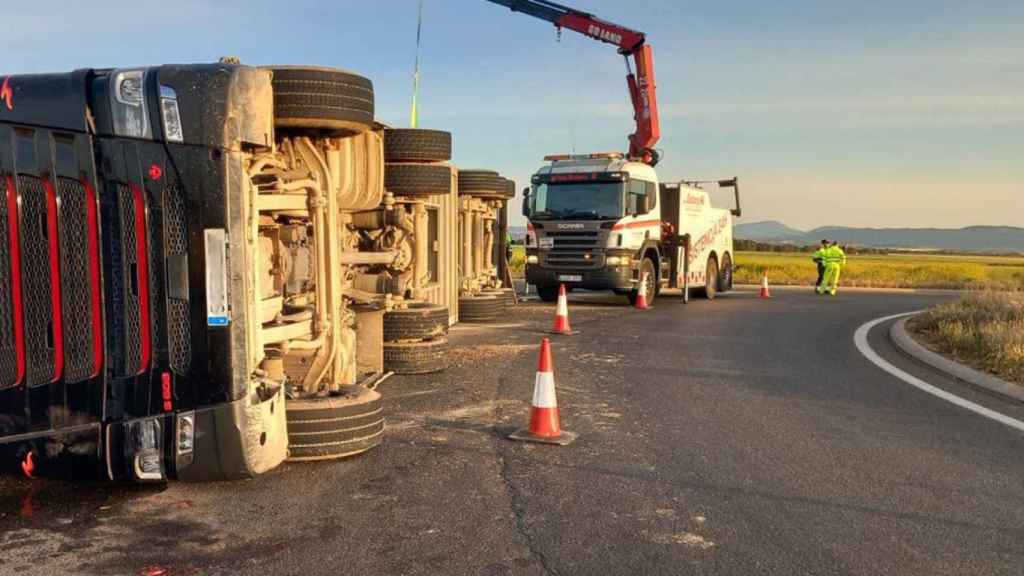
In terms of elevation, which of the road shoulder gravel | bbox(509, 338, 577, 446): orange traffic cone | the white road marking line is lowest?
the white road marking line

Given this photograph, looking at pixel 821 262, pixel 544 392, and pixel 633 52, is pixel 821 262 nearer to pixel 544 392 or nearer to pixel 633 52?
pixel 633 52

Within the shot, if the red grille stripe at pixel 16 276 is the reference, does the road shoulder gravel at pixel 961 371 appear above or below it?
below

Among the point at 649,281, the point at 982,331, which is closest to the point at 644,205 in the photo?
the point at 649,281

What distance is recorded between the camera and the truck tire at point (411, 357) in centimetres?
830

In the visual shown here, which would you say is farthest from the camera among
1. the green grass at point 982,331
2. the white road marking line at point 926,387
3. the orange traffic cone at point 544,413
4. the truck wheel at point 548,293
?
the truck wheel at point 548,293

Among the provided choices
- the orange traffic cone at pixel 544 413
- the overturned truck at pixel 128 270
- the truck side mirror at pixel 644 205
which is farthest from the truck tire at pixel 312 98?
the truck side mirror at pixel 644 205

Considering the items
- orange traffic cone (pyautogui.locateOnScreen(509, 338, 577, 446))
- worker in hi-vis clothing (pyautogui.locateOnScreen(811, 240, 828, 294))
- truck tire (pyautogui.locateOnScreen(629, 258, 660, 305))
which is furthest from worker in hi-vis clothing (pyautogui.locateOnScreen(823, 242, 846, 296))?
orange traffic cone (pyautogui.locateOnScreen(509, 338, 577, 446))

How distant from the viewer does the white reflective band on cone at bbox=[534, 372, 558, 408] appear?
5.78m

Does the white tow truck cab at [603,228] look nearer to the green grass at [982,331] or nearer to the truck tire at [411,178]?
the green grass at [982,331]

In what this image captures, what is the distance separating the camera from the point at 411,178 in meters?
8.32

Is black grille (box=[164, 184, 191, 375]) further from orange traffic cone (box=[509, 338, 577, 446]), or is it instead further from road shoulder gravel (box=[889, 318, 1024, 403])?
road shoulder gravel (box=[889, 318, 1024, 403])

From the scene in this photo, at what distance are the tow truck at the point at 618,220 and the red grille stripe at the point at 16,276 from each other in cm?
1289

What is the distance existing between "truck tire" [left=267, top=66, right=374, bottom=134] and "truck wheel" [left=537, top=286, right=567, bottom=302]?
13077mm

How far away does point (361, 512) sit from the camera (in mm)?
4238
